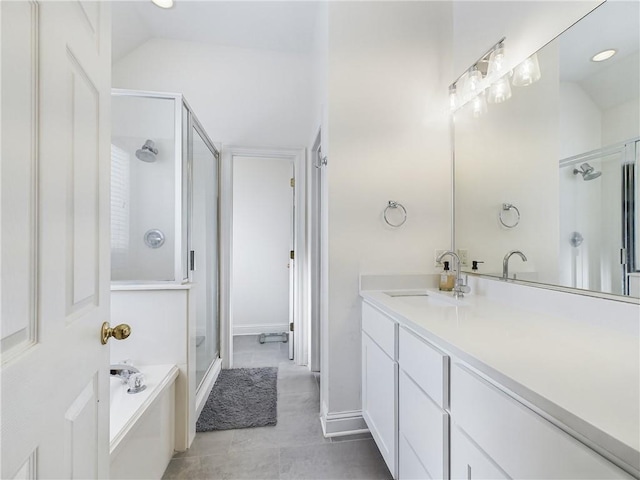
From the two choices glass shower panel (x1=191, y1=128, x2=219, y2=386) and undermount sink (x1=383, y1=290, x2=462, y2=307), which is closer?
undermount sink (x1=383, y1=290, x2=462, y2=307)

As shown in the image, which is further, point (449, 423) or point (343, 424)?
point (343, 424)

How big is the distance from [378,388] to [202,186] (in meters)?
1.79

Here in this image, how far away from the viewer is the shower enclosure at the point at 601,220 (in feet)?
3.09

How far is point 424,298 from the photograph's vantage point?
1.60 meters

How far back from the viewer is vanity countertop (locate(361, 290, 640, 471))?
474mm

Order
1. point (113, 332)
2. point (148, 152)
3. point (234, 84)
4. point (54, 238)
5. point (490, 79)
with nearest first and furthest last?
point (54, 238) < point (113, 332) < point (490, 79) < point (148, 152) < point (234, 84)

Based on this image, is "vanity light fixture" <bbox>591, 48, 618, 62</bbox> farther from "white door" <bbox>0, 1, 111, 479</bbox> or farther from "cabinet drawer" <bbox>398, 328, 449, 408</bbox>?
"white door" <bbox>0, 1, 111, 479</bbox>

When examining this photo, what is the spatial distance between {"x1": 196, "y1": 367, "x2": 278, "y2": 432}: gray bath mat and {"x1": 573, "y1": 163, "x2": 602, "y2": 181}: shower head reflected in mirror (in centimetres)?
199

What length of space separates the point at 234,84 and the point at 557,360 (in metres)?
2.82

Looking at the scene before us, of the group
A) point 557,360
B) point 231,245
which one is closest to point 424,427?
point 557,360

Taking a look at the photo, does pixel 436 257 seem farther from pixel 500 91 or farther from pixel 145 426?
pixel 145 426

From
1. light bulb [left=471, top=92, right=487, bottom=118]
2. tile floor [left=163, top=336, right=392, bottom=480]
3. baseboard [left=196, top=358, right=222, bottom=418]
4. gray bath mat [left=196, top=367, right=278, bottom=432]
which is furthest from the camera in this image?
baseboard [left=196, top=358, right=222, bottom=418]

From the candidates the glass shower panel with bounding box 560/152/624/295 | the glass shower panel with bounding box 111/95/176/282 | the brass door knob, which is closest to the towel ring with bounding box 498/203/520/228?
the glass shower panel with bounding box 560/152/624/295

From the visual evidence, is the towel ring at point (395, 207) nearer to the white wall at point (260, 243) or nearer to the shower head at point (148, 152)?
the shower head at point (148, 152)
